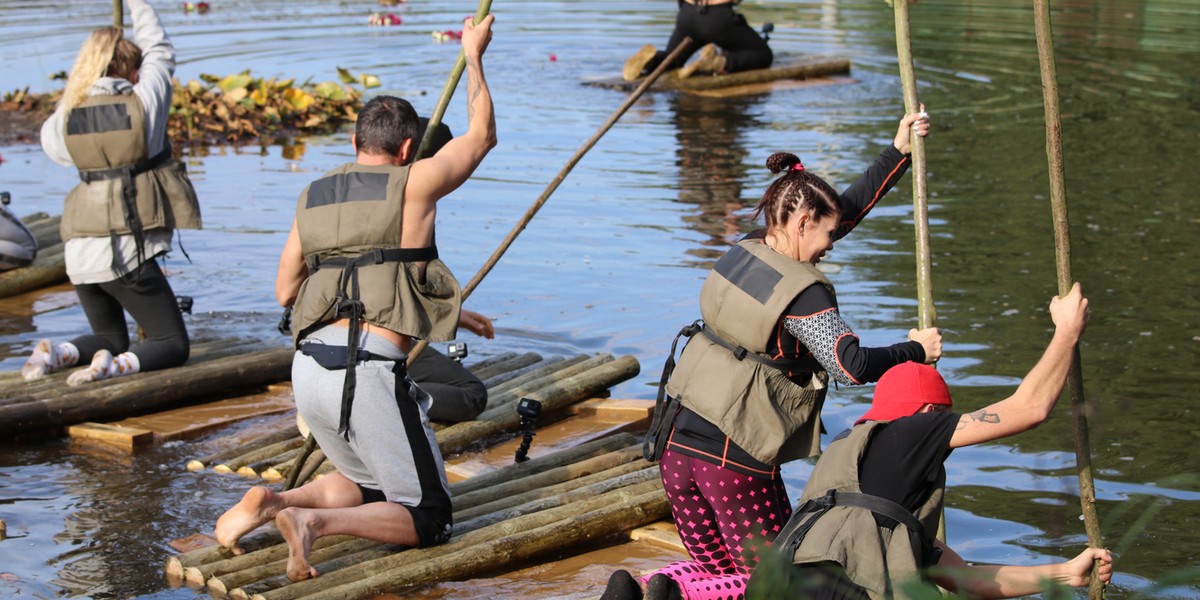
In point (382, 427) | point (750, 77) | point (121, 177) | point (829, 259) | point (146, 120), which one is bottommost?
point (829, 259)

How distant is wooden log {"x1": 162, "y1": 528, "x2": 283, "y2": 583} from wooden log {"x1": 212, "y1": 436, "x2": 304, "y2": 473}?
109 cm

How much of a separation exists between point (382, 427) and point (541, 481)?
1260mm

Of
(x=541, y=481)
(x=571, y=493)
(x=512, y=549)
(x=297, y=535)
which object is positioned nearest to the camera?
(x=297, y=535)

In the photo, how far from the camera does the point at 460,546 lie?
5660 mm

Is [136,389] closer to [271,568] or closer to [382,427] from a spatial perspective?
[271,568]

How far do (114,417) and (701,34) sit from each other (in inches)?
518

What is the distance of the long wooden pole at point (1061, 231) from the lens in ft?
13.5

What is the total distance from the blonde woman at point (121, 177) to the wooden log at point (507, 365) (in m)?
1.80

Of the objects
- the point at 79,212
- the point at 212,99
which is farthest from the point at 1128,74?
the point at 79,212

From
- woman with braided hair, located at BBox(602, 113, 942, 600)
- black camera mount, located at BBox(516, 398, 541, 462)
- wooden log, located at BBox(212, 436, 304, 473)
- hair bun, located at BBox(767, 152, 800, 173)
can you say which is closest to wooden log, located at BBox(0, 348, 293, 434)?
wooden log, located at BBox(212, 436, 304, 473)

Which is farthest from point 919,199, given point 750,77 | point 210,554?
point 750,77

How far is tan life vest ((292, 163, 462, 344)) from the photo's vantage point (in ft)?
17.3

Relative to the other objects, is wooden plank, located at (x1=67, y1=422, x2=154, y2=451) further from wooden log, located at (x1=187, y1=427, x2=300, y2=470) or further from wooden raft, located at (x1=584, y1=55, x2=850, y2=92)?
wooden raft, located at (x1=584, y1=55, x2=850, y2=92)

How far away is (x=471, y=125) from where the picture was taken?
5.28 m
